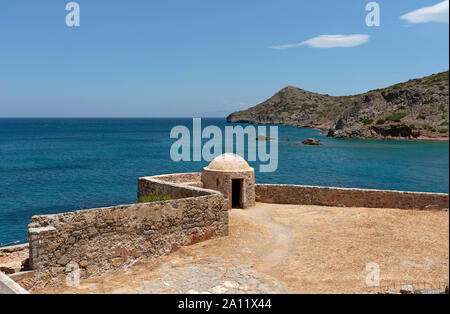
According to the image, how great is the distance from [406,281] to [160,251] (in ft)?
21.6

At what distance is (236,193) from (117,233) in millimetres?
8118

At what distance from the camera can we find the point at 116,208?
34.8ft

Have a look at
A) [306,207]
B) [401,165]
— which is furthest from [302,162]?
[306,207]

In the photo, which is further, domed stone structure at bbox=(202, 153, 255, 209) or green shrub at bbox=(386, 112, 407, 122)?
green shrub at bbox=(386, 112, 407, 122)

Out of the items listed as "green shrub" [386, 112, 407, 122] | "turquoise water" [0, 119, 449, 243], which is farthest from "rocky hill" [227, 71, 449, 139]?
"turquoise water" [0, 119, 449, 243]

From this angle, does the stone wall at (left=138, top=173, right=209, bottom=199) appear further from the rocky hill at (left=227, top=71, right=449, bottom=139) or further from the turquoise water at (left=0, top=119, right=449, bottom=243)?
the rocky hill at (left=227, top=71, right=449, bottom=139)

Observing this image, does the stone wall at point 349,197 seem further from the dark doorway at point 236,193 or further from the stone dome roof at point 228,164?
the stone dome roof at point 228,164

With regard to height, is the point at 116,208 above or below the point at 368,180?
above

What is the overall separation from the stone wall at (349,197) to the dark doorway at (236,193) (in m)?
1.42

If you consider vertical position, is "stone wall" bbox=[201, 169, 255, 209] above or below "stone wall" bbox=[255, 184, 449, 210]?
above

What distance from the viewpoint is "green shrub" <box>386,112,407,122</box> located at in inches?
2891

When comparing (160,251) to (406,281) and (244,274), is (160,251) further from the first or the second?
(406,281)

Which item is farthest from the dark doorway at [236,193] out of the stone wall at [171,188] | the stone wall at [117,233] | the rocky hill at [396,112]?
the rocky hill at [396,112]
